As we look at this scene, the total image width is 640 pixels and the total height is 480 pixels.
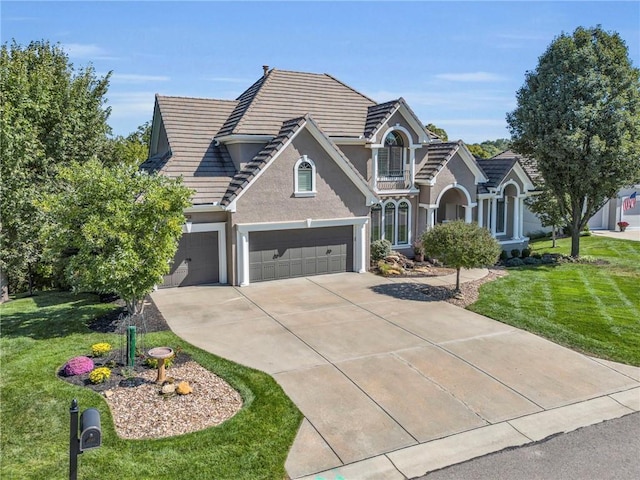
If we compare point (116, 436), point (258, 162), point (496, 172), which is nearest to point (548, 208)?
point (496, 172)

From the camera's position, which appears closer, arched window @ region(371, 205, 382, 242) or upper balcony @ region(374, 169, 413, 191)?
upper balcony @ region(374, 169, 413, 191)

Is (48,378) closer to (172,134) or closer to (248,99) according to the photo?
(172,134)

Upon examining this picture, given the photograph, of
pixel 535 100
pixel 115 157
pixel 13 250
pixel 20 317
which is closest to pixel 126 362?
pixel 20 317

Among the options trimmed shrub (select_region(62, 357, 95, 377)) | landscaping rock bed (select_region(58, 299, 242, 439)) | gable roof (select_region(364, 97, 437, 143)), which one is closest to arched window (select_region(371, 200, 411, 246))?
gable roof (select_region(364, 97, 437, 143))

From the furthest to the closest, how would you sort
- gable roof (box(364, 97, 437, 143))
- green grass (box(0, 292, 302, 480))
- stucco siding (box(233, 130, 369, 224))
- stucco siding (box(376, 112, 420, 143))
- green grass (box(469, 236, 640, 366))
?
stucco siding (box(376, 112, 420, 143)), gable roof (box(364, 97, 437, 143)), stucco siding (box(233, 130, 369, 224)), green grass (box(469, 236, 640, 366)), green grass (box(0, 292, 302, 480))

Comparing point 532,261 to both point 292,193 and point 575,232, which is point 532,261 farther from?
point 292,193

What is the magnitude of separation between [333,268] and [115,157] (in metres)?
13.8

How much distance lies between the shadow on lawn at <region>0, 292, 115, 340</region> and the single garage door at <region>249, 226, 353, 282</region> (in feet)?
19.2

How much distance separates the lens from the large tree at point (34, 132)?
17000mm

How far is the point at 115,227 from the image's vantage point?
11703 millimetres

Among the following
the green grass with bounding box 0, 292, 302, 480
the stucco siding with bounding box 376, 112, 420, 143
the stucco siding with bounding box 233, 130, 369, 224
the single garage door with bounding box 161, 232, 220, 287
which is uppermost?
the stucco siding with bounding box 376, 112, 420, 143

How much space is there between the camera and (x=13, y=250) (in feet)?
60.3

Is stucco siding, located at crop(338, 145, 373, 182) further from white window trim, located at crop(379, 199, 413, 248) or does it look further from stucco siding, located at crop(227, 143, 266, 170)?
stucco siding, located at crop(227, 143, 266, 170)

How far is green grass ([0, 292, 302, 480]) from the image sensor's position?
745cm
